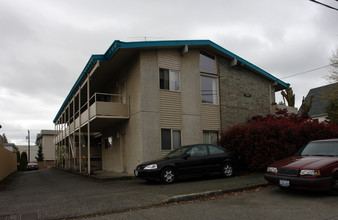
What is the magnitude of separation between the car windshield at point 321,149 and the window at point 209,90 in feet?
23.8

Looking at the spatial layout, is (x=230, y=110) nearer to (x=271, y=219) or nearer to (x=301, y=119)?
(x=301, y=119)

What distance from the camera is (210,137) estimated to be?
1555cm

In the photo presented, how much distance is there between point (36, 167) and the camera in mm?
40375

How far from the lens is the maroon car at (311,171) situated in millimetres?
7062

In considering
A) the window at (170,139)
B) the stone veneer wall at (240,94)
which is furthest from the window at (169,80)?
the stone veneer wall at (240,94)

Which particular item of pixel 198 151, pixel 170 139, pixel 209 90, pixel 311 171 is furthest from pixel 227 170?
pixel 209 90

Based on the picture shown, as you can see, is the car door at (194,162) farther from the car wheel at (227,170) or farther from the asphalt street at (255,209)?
the asphalt street at (255,209)

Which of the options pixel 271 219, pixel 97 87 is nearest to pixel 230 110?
pixel 97 87

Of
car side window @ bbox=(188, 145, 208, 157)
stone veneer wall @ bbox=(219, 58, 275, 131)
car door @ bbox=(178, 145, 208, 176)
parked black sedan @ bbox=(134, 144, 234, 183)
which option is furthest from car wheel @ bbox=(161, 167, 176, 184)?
stone veneer wall @ bbox=(219, 58, 275, 131)

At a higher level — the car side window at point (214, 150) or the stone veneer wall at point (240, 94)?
the stone veneer wall at point (240, 94)

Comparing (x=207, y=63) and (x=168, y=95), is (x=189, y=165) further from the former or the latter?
(x=207, y=63)

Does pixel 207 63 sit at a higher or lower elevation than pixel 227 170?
higher

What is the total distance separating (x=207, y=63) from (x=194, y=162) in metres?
7.07

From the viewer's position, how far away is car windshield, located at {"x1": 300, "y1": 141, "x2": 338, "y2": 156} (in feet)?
26.7
